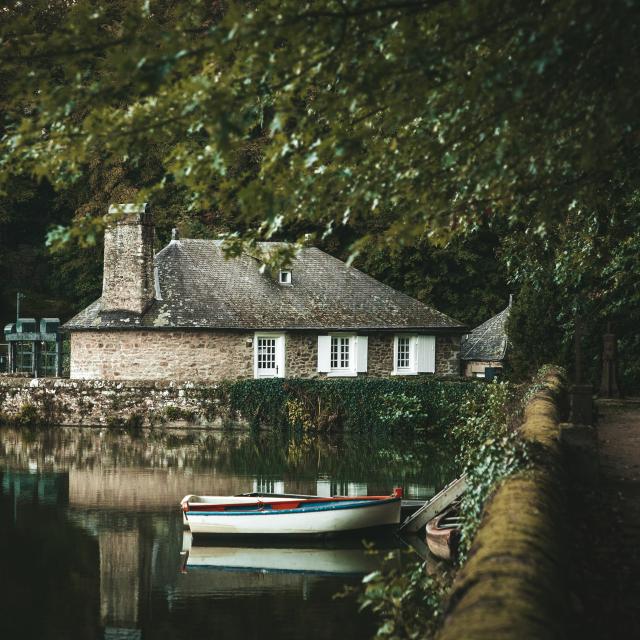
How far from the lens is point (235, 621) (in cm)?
1142

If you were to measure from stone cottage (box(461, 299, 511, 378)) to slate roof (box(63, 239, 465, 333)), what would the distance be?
2.05 m

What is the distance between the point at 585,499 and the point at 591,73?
13.2 feet

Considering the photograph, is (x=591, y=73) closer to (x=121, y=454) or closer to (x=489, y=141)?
(x=489, y=141)

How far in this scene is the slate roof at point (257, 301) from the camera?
1288 inches

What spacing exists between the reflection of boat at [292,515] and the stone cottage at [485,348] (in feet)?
66.5

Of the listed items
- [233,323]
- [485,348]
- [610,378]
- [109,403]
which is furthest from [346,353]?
[610,378]

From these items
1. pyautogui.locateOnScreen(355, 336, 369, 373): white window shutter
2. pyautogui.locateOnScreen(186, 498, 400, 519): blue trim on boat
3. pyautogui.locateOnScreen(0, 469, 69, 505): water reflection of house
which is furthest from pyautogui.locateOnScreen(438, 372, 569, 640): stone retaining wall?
pyautogui.locateOnScreen(355, 336, 369, 373): white window shutter

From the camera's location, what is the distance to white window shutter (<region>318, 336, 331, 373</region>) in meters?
33.5

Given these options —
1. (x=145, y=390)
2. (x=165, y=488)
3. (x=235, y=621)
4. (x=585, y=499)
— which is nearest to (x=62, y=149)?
(x=585, y=499)

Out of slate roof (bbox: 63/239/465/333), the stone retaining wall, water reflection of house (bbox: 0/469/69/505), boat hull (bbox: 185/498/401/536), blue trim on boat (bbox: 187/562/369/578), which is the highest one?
slate roof (bbox: 63/239/465/333)

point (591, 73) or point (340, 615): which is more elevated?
point (591, 73)

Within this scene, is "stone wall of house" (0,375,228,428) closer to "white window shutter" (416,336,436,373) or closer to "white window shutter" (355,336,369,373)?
"white window shutter" (355,336,369,373)

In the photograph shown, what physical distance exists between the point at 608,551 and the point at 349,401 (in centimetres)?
2277

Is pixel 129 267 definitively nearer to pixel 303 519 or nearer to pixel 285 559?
pixel 303 519
